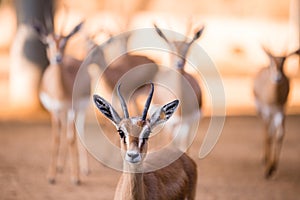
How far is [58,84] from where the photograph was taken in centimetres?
771

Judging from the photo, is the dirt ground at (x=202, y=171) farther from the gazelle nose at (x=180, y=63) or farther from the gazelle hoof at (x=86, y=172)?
the gazelle nose at (x=180, y=63)

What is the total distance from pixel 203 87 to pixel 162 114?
9249 millimetres

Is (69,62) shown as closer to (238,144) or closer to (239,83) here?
(238,144)

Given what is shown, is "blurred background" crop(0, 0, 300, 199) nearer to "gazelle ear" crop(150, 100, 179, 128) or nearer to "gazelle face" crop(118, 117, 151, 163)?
"gazelle ear" crop(150, 100, 179, 128)

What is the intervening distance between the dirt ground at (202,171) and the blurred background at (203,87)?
1 centimetres

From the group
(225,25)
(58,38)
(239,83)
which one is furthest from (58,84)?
(225,25)

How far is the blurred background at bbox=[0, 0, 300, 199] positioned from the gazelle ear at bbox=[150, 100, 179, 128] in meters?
2.35

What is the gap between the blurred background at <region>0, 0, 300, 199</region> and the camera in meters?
7.41

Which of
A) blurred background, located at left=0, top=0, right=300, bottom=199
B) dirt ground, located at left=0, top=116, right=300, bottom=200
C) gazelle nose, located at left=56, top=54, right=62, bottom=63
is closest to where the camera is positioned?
dirt ground, located at left=0, top=116, right=300, bottom=200

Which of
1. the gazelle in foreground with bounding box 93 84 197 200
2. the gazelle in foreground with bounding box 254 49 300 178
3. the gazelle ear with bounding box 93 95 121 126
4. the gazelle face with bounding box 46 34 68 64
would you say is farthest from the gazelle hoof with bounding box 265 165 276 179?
the gazelle ear with bounding box 93 95 121 126

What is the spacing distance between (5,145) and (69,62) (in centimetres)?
189

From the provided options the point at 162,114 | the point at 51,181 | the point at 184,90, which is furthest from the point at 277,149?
the point at 162,114

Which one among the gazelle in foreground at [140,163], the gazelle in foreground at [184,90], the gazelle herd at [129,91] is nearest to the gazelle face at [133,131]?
the gazelle in foreground at [140,163]

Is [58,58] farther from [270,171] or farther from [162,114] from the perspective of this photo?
[162,114]
